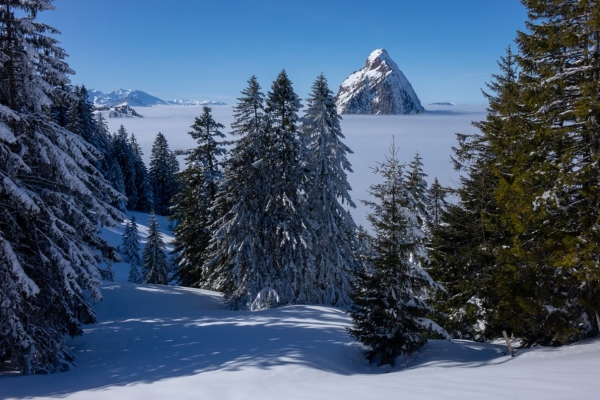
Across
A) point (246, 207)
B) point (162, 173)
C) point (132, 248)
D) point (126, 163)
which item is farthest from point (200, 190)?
point (162, 173)

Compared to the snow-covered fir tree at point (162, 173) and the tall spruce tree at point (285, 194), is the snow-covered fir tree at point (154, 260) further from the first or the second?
the snow-covered fir tree at point (162, 173)

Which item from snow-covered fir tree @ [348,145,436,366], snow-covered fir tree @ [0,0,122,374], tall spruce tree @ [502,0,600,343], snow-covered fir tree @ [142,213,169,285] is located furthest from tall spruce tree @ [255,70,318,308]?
snow-covered fir tree @ [142,213,169,285]

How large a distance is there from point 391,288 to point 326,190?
10.6 metres

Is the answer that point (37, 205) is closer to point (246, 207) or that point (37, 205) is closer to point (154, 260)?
point (246, 207)

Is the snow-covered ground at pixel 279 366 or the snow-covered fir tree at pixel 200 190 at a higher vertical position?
the snow-covered fir tree at pixel 200 190

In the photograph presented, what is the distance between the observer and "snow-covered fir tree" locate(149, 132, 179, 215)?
6600 cm

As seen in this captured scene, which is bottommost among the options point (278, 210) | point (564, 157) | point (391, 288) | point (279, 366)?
point (279, 366)

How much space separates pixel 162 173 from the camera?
67750mm


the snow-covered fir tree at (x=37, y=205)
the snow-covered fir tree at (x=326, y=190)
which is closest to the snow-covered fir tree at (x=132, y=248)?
the snow-covered fir tree at (x=326, y=190)

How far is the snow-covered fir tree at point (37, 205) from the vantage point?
361 inches

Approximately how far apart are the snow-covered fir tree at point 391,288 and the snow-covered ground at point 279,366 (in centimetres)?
72

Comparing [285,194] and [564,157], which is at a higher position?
[564,157]

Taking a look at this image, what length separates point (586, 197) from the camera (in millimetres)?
9586

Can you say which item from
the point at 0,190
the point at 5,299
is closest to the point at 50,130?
the point at 0,190
